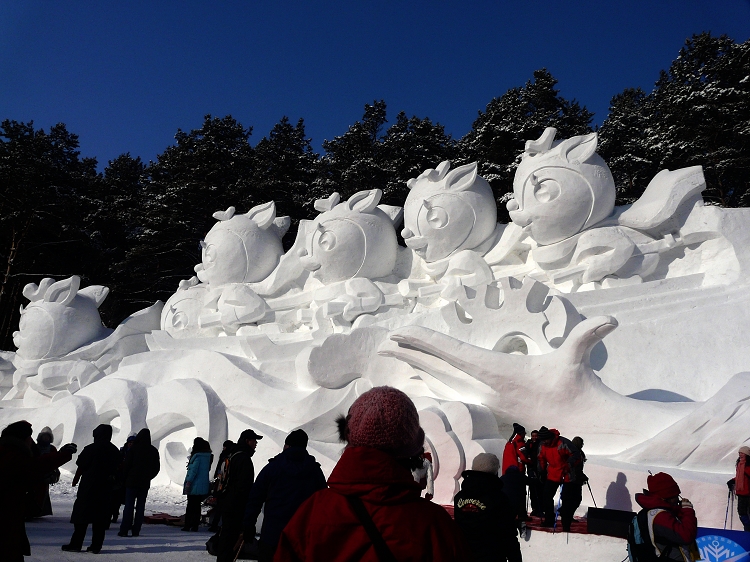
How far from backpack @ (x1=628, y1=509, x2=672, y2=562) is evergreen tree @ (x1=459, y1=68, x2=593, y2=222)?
15.8 m

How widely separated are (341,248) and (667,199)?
461 cm

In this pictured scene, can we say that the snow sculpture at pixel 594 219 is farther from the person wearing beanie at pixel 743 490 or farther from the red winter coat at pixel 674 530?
the red winter coat at pixel 674 530

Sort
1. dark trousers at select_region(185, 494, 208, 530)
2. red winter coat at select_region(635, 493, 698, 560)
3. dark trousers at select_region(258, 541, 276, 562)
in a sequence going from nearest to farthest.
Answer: red winter coat at select_region(635, 493, 698, 560) < dark trousers at select_region(258, 541, 276, 562) < dark trousers at select_region(185, 494, 208, 530)

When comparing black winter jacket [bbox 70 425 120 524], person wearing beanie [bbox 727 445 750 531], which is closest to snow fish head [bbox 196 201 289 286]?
black winter jacket [bbox 70 425 120 524]

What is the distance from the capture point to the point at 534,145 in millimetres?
9656

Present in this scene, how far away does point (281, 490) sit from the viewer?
3244 millimetres

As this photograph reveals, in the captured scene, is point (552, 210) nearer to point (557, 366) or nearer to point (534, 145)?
point (534, 145)

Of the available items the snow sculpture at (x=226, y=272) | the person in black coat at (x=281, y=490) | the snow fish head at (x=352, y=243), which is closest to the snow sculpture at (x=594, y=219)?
the snow fish head at (x=352, y=243)

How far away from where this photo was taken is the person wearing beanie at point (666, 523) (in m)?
2.93

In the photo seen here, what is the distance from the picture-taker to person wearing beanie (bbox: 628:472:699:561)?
293 cm

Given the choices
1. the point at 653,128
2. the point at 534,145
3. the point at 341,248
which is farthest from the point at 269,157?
the point at 534,145

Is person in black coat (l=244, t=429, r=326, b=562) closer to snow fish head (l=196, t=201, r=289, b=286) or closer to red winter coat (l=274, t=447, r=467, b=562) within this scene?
red winter coat (l=274, t=447, r=467, b=562)

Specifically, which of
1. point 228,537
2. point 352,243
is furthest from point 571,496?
point 352,243

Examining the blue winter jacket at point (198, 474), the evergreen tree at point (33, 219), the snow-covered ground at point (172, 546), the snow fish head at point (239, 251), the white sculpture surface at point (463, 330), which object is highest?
the evergreen tree at point (33, 219)
